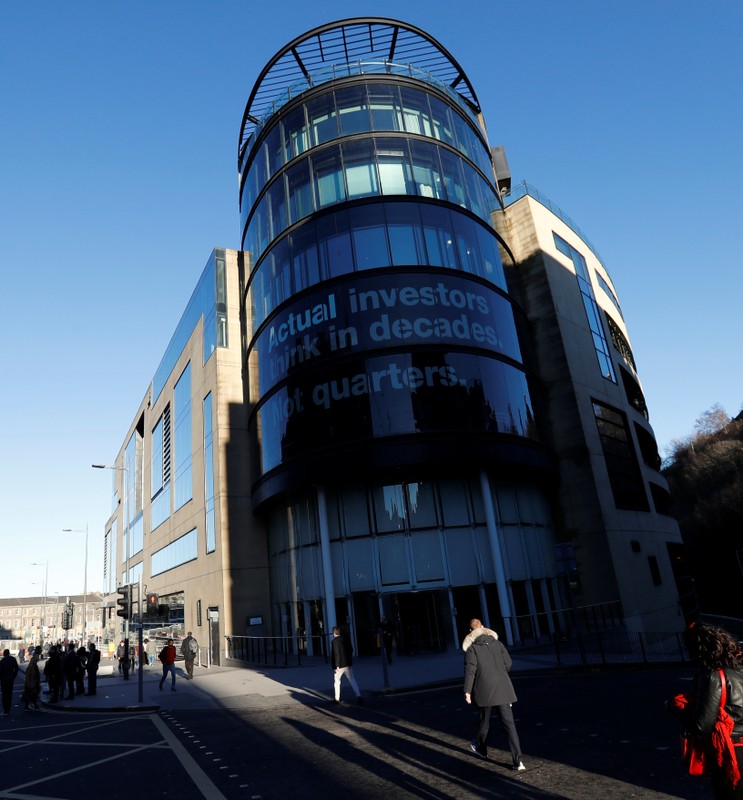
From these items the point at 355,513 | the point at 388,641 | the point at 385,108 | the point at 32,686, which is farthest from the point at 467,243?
the point at 32,686

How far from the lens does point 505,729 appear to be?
23.2 ft

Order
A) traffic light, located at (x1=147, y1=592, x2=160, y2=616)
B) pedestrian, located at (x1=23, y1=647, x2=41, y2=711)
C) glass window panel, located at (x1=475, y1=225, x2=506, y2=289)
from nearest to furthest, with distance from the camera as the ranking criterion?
1. pedestrian, located at (x1=23, y1=647, x2=41, y2=711)
2. traffic light, located at (x1=147, y1=592, x2=160, y2=616)
3. glass window panel, located at (x1=475, y1=225, x2=506, y2=289)

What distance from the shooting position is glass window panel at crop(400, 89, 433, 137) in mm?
28766

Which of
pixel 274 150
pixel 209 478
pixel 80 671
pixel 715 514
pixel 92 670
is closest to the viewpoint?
pixel 92 670

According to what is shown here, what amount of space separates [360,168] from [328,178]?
1.60 metres

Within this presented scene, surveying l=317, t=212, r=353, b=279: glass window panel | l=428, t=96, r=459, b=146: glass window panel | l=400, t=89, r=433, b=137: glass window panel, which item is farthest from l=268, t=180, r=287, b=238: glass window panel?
l=428, t=96, r=459, b=146: glass window panel

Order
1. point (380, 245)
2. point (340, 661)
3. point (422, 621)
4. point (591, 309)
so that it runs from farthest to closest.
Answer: point (591, 309) → point (380, 245) → point (422, 621) → point (340, 661)

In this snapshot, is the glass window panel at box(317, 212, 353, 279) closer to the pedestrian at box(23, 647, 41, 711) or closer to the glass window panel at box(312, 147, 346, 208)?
the glass window panel at box(312, 147, 346, 208)

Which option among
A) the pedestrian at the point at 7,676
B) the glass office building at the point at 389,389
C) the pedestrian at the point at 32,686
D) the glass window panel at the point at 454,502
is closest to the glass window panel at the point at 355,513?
the glass office building at the point at 389,389

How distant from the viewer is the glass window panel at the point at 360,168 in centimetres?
2668

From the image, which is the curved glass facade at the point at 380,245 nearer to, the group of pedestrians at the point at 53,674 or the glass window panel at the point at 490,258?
the glass window panel at the point at 490,258

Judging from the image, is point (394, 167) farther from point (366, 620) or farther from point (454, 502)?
point (366, 620)

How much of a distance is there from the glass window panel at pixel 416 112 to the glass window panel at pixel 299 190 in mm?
5376

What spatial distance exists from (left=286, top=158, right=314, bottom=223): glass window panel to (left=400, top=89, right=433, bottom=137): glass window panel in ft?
17.6
